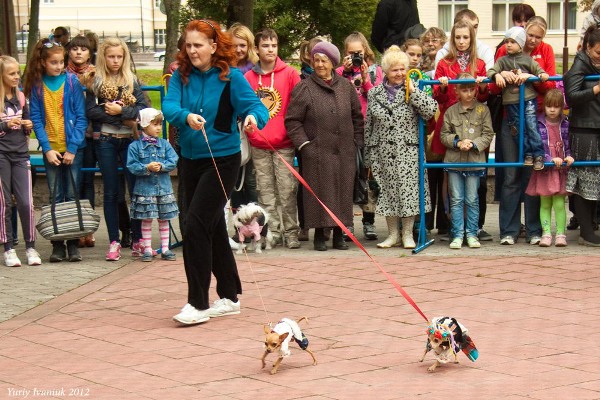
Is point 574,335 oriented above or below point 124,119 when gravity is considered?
below

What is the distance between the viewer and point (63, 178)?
1054cm

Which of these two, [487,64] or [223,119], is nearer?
[223,119]

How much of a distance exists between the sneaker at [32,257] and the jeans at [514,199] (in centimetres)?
428

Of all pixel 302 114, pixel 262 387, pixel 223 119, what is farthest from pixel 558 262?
pixel 262 387

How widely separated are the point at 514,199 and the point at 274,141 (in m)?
2.31

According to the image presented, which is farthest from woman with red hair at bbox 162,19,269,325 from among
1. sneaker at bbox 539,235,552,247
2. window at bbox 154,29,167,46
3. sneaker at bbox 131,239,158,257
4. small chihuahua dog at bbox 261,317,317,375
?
window at bbox 154,29,167,46

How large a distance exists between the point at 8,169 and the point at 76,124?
28.7 inches

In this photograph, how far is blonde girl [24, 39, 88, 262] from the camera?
1037 centimetres

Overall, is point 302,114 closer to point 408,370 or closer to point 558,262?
point 558,262

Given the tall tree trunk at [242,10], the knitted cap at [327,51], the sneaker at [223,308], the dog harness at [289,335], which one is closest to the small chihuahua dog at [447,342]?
the dog harness at [289,335]

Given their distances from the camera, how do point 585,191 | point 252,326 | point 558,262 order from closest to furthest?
point 252,326, point 558,262, point 585,191

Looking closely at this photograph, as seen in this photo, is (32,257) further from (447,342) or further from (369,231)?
(447,342)

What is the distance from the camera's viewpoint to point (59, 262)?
10391mm

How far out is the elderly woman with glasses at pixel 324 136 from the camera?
34.3 feet
